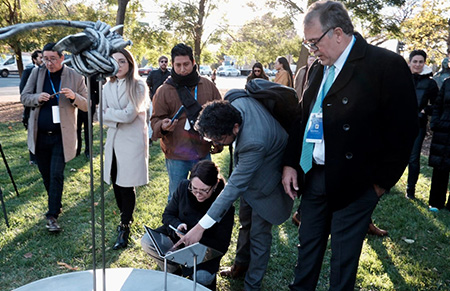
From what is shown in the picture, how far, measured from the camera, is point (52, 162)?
12.7 ft

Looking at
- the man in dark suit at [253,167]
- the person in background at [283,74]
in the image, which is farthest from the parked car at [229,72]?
the man in dark suit at [253,167]

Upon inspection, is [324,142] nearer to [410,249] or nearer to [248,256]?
[248,256]

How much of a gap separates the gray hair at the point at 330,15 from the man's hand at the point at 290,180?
0.85 m

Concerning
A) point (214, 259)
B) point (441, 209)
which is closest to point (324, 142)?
point (214, 259)

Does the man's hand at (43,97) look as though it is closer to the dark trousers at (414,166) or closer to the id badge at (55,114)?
the id badge at (55,114)

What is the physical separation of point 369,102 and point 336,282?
105 cm

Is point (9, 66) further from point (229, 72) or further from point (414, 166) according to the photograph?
point (414, 166)

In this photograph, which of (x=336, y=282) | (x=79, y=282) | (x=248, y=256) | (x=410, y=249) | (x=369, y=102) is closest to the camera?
(x=79, y=282)

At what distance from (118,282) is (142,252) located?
1.83m

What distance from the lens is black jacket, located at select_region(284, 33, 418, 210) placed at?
1.94 m

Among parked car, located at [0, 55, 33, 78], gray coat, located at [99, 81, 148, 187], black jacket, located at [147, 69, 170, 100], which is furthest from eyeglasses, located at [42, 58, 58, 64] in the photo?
parked car, located at [0, 55, 33, 78]

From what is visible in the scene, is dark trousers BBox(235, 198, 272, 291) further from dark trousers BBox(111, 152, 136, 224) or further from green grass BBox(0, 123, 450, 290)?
dark trousers BBox(111, 152, 136, 224)

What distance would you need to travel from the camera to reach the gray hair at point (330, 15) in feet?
6.41

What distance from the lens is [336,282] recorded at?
225 cm
